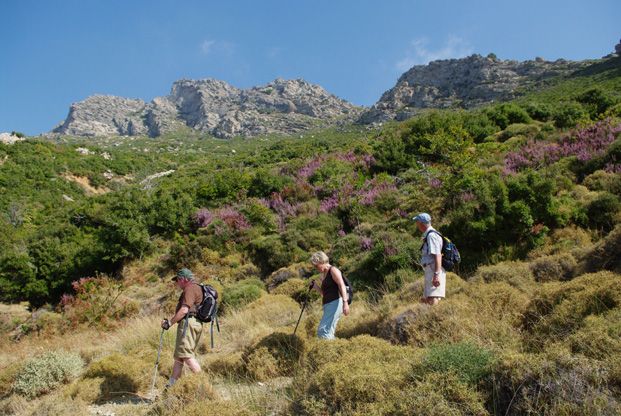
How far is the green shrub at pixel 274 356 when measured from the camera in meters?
5.75

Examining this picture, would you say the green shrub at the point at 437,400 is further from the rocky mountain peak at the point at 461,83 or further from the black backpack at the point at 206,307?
the rocky mountain peak at the point at 461,83

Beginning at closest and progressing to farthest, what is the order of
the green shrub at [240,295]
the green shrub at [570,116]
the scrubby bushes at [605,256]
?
the scrubby bushes at [605,256]
the green shrub at [240,295]
the green shrub at [570,116]

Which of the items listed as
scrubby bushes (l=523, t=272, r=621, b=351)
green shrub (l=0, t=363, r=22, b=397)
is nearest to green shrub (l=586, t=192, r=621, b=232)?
Answer: scrubby bushes (l=523, t=272, r=621, b=351)

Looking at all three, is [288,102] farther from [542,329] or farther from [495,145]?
[542,329]

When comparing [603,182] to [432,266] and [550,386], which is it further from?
[550,386]

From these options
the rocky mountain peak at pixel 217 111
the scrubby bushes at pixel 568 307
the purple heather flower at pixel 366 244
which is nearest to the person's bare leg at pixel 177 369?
the scrubby bushes at pixel 568 307

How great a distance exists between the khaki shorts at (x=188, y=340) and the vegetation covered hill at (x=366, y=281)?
46 centimetres

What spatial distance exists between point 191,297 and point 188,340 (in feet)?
2.06

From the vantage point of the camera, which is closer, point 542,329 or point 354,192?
point 542,329

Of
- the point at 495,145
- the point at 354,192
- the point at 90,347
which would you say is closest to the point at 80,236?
the point at 90,347

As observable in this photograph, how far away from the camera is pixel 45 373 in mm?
6527

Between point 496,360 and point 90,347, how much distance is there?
8.72m

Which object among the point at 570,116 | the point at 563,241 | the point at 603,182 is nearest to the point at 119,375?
the point at 563,241

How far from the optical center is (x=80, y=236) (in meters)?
19.0
